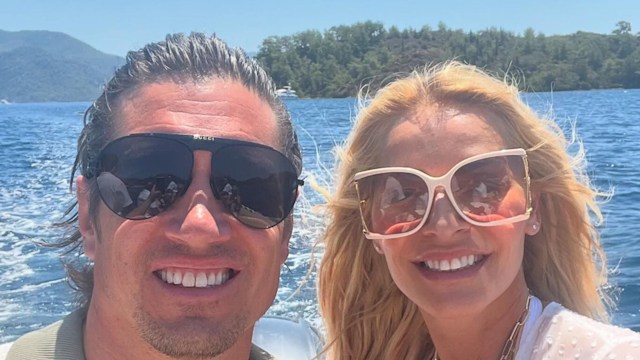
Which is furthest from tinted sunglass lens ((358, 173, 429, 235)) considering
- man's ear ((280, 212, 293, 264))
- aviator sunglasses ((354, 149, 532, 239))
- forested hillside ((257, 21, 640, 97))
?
forested hillside ((257, 21, 640, 97))

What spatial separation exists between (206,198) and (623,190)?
10.1 m

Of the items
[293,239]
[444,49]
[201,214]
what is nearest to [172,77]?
[201,214]

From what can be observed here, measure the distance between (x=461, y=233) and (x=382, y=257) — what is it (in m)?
0.61

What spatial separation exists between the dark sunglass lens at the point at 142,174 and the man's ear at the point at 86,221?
0.13 meters

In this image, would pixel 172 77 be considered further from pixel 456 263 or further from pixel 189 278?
pixel 456 263

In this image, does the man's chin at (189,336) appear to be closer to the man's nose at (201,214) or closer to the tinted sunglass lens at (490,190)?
the man's nose at (201,214)

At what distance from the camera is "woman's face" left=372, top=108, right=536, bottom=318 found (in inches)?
81.7

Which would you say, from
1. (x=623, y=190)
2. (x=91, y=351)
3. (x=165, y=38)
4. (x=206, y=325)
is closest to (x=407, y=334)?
(x=206, y=325)

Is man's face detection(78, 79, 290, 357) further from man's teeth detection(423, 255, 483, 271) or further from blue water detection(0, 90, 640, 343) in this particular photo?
blue water detection(0, 90, 640, 343)

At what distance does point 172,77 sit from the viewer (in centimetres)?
216

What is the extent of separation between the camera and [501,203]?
2127 millimetres

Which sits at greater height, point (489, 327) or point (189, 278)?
point (189, 278)

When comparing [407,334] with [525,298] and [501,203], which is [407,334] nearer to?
[525,298]

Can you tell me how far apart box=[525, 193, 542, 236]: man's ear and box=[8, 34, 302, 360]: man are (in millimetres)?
809
